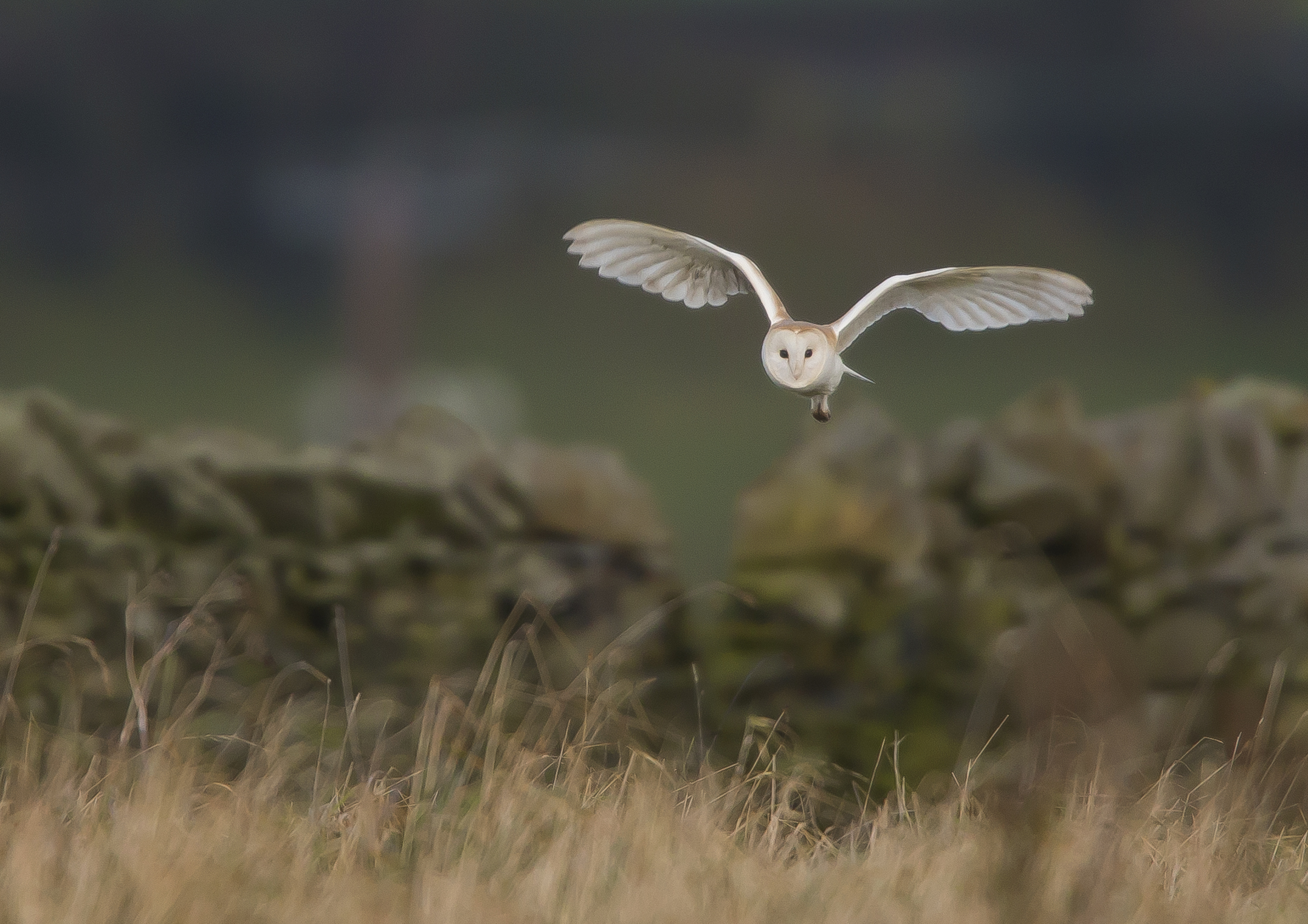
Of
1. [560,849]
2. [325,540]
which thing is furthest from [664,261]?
[325,540]

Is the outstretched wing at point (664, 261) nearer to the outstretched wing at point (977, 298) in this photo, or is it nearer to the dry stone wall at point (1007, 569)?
the outstretched wing at point (977, 298)

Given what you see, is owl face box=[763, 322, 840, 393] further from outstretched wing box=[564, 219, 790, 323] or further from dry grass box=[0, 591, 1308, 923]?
dry grass box=[0, 591, 1308, 923]

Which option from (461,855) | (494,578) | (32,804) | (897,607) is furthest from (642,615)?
(32,804)

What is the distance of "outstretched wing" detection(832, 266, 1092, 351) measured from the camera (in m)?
1.15

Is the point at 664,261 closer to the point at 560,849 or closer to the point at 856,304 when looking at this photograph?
the point at 856,304

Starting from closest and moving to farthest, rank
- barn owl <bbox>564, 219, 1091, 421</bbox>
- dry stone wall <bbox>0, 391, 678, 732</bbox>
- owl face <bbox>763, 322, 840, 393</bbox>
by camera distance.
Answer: owl face <bbox>763, 322, 840, 393</bbox>
barn owl <bbox>564, 219, 1091, 421</bbox>
dry stone wall <bbox>0, 391, 678, 732</bbox>

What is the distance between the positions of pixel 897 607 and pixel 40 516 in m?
2.07

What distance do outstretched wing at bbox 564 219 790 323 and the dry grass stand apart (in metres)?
0.62

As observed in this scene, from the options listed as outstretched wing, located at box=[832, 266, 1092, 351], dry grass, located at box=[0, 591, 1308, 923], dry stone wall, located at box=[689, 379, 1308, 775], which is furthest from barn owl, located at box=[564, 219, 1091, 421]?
dry stone wall, located at box=[689, 379, 1308, 775]

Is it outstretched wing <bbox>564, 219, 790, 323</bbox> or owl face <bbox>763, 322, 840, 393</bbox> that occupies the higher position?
outstretched wing <bbox>564, 219, 790, 323</bbox>

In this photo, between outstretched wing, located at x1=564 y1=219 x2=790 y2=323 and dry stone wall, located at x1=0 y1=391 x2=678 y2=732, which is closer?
outstretched wing, located at x1=564 y1=219 x2=790 y2=323

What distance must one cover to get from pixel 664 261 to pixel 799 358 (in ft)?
1.16

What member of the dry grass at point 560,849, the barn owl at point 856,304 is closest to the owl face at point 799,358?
the barn owl at point 856,304

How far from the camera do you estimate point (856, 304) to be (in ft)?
3.73
